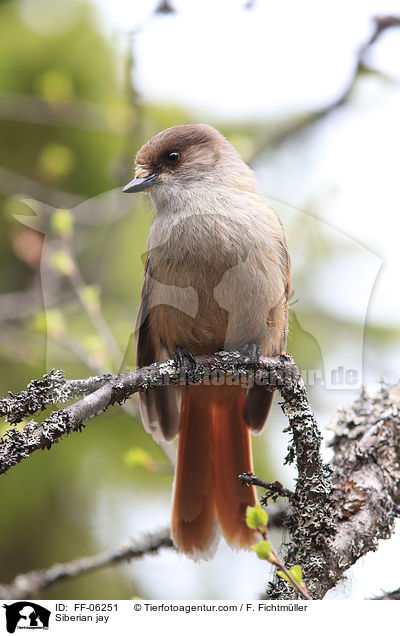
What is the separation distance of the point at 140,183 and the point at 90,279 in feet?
2.39

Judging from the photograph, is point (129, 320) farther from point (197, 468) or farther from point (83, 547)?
point (83, 547)

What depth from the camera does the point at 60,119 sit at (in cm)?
330

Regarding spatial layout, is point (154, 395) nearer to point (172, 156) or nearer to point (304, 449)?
point (304, 449)

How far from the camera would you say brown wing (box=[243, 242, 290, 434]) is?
7.27ft

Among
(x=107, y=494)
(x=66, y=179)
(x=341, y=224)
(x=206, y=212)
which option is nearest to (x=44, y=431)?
(x=206, y=212)

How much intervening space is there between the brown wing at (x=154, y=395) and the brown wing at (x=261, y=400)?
0.26m

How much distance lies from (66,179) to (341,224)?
1.65 meters

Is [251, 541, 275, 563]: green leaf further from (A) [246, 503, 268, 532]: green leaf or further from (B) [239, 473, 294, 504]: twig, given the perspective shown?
(B) [239, 473, 294, 504]: twig

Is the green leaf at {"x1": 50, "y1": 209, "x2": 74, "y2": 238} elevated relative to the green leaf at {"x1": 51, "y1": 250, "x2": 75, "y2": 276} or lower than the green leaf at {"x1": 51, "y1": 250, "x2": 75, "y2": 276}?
elevated

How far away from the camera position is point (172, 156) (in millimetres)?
2398

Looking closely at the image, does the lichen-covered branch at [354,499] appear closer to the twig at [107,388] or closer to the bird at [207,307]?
the twig at [107,388]

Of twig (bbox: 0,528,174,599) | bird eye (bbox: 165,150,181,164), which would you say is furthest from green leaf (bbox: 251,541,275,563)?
bird eye (bbox: 165,150,181,164)

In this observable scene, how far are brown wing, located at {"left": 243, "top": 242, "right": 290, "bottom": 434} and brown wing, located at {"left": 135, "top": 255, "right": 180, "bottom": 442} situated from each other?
256 millimetres

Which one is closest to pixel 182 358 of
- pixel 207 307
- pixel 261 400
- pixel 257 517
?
pixel 207 307
